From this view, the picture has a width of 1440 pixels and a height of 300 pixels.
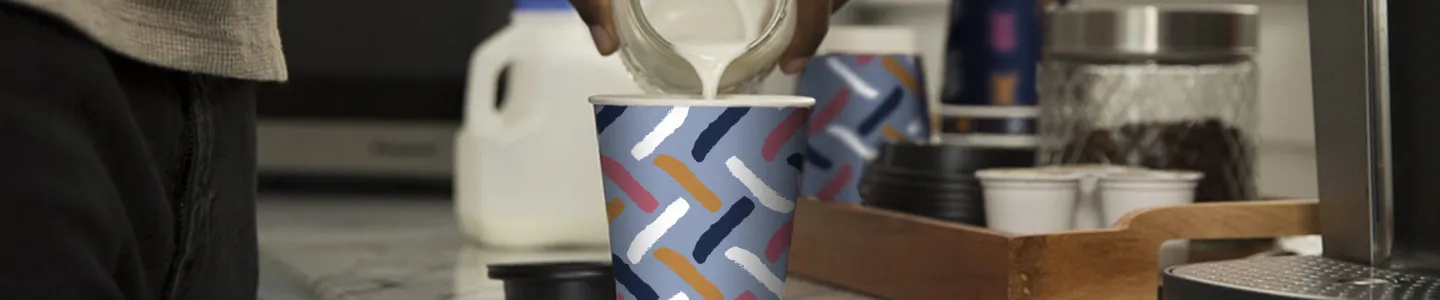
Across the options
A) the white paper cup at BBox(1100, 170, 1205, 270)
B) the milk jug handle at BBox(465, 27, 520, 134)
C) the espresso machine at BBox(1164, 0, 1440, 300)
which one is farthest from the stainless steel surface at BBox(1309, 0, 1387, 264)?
the milk jug handle at BBox(465, 27, 520, 134)

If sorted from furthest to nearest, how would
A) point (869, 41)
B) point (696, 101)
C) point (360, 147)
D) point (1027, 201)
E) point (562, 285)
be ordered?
point (360, 147) → point (869, 41) → point (1027, 201) → point (562, 285) → point (696, 101)

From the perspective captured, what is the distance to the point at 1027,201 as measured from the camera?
0.77 m

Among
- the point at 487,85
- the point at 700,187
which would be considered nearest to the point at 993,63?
the point at 487,85

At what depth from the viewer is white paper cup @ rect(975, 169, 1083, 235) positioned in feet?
2.51

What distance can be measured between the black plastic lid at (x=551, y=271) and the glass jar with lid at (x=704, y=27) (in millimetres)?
89

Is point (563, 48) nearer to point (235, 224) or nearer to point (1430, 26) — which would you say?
point (235, 224)

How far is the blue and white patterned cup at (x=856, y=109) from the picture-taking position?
37.4 inches

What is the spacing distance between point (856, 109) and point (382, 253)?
33cm

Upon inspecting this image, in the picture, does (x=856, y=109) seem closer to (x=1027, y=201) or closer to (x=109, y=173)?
(x=1027, y=201)

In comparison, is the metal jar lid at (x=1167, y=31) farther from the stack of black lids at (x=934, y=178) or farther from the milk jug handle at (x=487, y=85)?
the milk jug handle at (x=487, y=85)

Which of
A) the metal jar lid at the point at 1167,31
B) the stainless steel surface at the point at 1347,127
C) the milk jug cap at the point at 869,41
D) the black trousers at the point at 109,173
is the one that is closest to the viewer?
the black trousers at the point at 109,173

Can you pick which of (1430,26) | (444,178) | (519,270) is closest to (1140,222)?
(1430,26)

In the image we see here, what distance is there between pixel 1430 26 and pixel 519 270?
387 mm

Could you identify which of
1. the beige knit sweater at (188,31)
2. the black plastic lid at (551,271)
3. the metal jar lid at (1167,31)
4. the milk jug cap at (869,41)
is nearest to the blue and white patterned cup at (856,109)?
the milk jug cap at (869,41)
